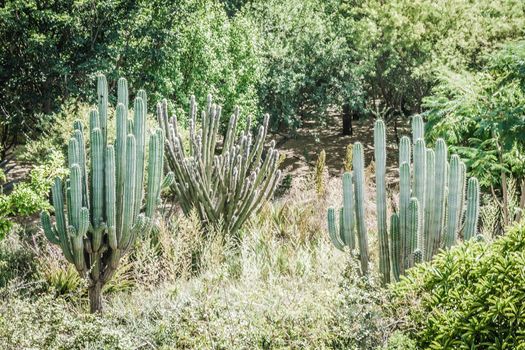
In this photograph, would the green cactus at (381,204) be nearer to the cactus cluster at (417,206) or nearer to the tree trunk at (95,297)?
the cactus cluster at (417,206)

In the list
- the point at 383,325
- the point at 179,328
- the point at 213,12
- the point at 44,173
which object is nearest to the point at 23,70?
the point at 213,12

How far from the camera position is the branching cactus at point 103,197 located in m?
6.79

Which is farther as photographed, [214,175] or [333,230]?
[214,175]

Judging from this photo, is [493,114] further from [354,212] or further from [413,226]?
[413,226]

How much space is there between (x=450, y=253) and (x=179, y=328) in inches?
96.5

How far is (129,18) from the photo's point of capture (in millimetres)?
14930

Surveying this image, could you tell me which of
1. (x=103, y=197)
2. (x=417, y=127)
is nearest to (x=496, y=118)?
(x=417, y=127)

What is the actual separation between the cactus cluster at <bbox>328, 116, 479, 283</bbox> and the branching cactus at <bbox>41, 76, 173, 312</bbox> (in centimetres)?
231

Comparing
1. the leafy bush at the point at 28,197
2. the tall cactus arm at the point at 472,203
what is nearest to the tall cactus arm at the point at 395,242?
the tall cactus arm at the point at 472,203

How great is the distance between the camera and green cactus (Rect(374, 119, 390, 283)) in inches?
255

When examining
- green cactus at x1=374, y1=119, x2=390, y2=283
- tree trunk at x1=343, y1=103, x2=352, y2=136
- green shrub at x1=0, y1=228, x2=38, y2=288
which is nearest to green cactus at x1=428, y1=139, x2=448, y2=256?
green cactus at x1=374, y1=119, x2=390, y2=283

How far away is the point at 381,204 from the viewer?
21.3 feet

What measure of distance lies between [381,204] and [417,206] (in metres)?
0.50

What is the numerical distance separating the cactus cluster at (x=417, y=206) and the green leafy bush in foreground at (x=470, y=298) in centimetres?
130
